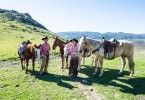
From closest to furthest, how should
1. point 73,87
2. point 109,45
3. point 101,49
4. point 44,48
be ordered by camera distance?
point 73,87 → point 101,49 → point 109,45 → point 44,48

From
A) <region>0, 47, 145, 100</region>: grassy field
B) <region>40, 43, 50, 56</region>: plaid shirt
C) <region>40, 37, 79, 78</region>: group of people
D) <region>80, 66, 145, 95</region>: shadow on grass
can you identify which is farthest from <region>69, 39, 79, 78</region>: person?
<region>40, 43, 50, 56</region>: plaid shirt

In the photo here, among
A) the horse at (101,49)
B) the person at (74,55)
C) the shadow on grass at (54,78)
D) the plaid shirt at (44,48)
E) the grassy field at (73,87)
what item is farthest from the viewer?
the plaid shirt at (44,48)

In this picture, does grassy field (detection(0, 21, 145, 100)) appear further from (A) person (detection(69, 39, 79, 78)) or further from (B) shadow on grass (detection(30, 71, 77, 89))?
(A) person (detection(69, 39, 79, 78))

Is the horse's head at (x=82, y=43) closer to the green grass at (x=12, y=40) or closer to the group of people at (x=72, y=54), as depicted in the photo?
the group of people at (x=72, y=54)

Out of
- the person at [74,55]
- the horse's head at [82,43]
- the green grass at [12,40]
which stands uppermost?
the horse's head at [82,43]

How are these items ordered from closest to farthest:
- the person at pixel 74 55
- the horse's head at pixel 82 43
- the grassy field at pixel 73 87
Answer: the grassy field at pixel 73 87 < the horse's head at pixel 82 43 < the person at pixel 74 55

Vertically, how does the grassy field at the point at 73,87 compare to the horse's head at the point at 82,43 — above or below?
below

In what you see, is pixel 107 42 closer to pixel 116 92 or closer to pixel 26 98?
pixel 116 92

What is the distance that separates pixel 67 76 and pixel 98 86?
176 inches

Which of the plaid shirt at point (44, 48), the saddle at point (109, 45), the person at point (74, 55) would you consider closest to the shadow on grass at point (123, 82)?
the person at point (74, 55)

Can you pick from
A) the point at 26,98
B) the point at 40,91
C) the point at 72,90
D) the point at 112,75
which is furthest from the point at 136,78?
the point at 26,98

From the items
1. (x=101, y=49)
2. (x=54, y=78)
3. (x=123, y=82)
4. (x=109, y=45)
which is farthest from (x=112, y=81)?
(x=54, y=78)

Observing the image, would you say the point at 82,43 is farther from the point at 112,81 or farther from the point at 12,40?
the point at 12,40

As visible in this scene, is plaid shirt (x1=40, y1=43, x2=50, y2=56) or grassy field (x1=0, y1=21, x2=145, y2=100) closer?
grassy field (x1=0, y1=21, x2=145, y2=100)
